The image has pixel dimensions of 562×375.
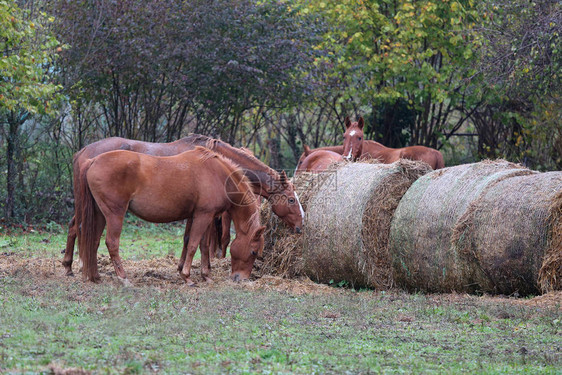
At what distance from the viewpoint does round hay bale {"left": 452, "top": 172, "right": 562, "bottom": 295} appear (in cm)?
756

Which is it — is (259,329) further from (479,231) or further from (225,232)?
(225,232)

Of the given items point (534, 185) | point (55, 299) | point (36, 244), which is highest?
point (534, 185)

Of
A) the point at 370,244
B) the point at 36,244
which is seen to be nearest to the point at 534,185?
the point at 370,244

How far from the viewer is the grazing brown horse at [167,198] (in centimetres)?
864

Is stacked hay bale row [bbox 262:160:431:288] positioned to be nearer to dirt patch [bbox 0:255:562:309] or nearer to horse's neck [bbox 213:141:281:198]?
dirt patch [bbox 0:255:562:309]

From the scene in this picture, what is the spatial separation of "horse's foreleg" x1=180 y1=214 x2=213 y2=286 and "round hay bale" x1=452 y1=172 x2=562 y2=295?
3.18 m

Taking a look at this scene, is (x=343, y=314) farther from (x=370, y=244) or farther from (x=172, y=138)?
(x=172, y=138)

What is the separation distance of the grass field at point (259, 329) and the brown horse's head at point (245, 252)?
0.48 metres

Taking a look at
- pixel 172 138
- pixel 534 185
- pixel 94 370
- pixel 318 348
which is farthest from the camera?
pixel 172 138

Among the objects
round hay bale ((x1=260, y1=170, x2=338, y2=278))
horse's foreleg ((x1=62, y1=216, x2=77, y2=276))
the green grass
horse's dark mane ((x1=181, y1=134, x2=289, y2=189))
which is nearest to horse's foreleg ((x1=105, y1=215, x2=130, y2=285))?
horse's foreleg ((x1=62, y1=216, x2=77, y2=276))

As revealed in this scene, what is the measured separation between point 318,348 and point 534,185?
3.95 m

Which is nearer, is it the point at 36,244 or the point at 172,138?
the point at 36,244

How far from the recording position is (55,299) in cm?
704

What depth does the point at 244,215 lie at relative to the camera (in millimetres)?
9547
